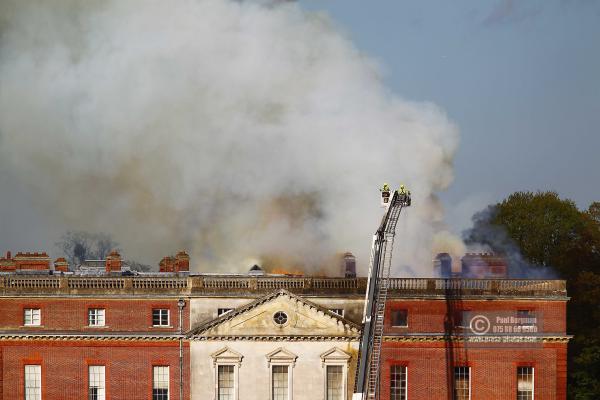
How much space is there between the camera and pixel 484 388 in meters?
74.2

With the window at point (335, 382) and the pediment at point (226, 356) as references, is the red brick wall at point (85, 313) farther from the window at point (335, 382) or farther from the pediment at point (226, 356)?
the window at point (335, 382)

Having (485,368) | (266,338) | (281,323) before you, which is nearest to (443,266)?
(485,368)

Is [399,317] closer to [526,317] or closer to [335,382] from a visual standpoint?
[335,382]

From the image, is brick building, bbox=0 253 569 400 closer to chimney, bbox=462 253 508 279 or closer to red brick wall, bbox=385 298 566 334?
red brick wall, bbox=385 298 566 334

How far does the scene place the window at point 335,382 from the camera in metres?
74.2

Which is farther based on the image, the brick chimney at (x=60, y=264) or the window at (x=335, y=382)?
the brick chimney at (x=60, y=264)

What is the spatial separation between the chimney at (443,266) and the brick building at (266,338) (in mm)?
2489

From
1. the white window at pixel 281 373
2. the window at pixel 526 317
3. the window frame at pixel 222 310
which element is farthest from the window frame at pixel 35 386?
the window at pixel 526 317

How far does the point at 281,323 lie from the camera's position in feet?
244

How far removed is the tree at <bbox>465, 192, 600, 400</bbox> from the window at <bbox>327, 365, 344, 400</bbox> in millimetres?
14098

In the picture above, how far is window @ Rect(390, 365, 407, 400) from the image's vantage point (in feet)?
244

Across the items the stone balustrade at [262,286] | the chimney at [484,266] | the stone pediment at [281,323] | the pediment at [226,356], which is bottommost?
the pediment at [226,356]

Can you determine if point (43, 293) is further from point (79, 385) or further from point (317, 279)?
point (317, 279)

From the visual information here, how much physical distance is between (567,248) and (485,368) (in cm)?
2628
